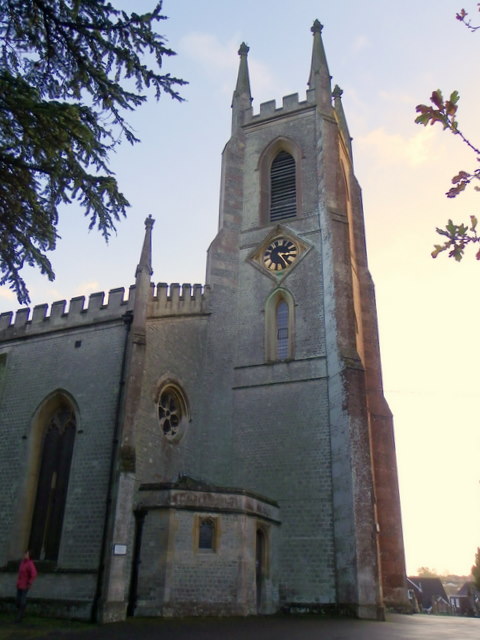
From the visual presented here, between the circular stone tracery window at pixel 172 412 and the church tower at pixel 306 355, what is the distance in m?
1.37

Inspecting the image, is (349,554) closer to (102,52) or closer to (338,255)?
(338,255)

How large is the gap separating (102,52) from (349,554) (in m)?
14.9

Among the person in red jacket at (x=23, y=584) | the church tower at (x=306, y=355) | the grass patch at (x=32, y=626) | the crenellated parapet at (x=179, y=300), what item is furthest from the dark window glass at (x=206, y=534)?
the crenellated parapet at (x=179, y=300)

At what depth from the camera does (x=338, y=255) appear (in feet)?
74.6

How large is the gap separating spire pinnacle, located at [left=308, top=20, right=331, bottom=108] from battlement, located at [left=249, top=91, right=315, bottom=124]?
1.28 feet

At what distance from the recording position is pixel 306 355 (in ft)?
71.1

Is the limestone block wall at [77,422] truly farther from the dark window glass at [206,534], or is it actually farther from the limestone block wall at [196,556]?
the dark window glass at [206,534]

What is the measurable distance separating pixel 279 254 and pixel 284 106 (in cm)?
842

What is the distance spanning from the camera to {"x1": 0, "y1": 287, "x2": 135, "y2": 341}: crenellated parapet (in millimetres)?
19953

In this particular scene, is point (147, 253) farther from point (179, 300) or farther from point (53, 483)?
point (53, 483)

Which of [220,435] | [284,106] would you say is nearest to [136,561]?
[220,435]

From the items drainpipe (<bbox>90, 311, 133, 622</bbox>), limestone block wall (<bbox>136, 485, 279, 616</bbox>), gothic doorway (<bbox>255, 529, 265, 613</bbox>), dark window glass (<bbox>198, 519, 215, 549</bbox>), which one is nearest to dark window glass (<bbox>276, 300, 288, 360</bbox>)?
drainpipe (<bbox>90, 311, 133, 622</bbox>)

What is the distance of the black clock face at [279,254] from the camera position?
2405 centimetres

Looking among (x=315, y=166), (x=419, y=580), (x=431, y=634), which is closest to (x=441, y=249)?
(x=431, y=634)
